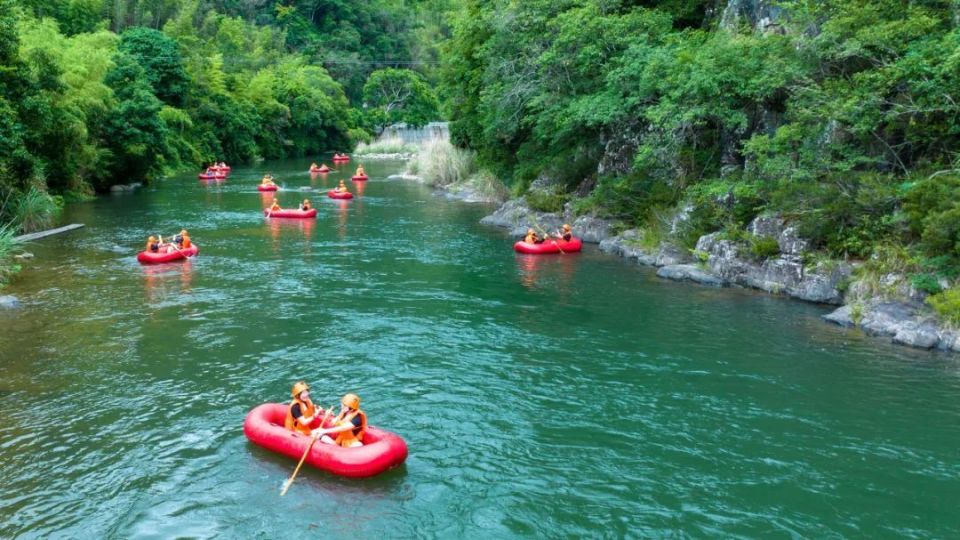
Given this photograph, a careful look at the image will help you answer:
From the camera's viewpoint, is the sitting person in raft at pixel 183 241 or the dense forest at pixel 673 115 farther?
the sitting person in raft at pixel 183 241

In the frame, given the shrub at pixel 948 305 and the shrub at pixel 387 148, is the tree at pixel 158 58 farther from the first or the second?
the shrub at pixel 948 305

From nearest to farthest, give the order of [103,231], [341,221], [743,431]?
[743,431], [103,231], [341,221]

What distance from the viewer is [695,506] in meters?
9.12

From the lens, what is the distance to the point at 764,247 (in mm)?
18750

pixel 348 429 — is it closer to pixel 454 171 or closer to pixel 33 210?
pixel 33 210

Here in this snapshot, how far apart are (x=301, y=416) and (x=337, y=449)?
1040 millimetres

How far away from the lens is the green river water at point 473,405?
9.02 m

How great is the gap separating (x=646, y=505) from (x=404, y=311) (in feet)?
29.3

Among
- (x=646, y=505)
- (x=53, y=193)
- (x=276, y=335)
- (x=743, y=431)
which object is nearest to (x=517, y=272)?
(x=276, y=335)

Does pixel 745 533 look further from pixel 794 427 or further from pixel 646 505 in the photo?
pixel 794 427

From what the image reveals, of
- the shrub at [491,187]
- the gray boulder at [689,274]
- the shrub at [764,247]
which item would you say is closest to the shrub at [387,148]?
the shrub at [491,187]

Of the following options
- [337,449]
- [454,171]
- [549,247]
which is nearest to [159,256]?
[549,247]

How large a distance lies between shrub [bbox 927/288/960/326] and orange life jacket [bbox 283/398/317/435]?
1113 centimetres

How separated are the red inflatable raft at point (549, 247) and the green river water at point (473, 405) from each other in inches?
90.2
